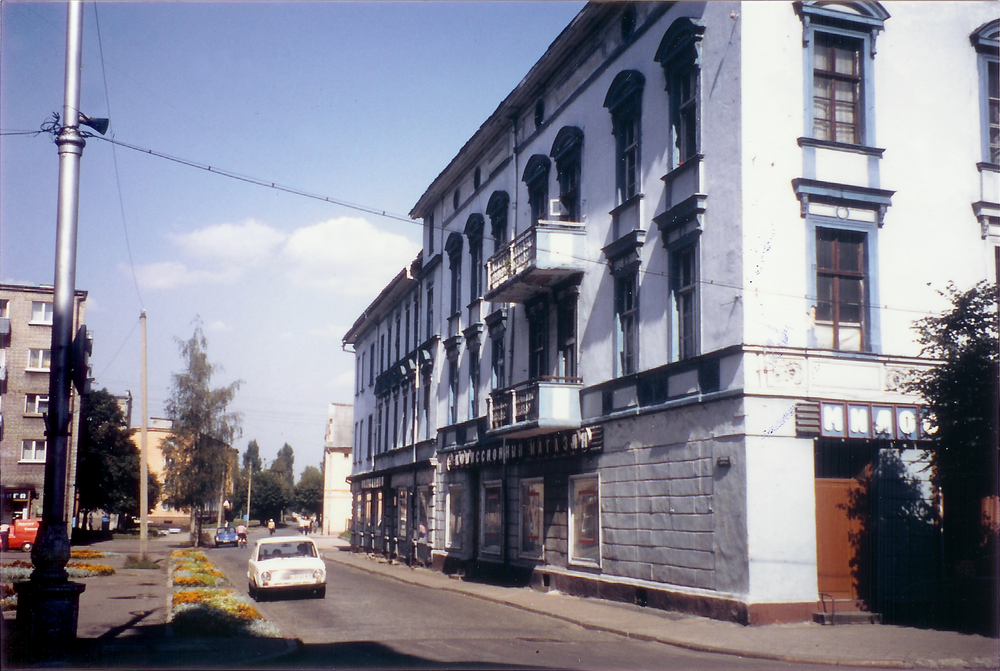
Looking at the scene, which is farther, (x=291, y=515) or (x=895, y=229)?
(x=291, y=515)

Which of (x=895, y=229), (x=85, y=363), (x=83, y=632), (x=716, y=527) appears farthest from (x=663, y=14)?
(x=83, y=632)

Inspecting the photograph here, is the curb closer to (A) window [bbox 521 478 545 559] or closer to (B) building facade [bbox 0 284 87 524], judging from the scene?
(A) window [bbox 521 478 545 559]

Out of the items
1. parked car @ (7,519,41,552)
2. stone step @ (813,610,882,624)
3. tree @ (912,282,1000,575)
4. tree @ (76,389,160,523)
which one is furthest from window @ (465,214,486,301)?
tree @ (76,389,160,523)

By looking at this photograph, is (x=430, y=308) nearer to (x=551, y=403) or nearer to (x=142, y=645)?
(x=551, y=403)

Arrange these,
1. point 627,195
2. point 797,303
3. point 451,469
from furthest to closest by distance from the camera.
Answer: point 451,469 → point 627,195 → point 797,303

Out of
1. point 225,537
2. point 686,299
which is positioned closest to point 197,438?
point 225,537

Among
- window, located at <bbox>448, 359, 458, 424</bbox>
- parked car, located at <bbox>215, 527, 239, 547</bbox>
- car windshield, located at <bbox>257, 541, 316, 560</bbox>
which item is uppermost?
window, located at <bbox>448, 359, 458, 424</bbox>

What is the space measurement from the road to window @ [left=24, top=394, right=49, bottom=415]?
41.1 meters

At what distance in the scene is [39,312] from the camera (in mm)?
55062

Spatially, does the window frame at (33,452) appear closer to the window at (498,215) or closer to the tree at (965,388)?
the window at (498,215)

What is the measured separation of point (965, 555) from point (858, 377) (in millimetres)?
3628

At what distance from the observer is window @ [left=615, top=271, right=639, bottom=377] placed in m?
19.2

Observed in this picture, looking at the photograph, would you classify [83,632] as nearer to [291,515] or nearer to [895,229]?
[895,229]

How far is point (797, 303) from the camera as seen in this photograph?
15656 millimetres
